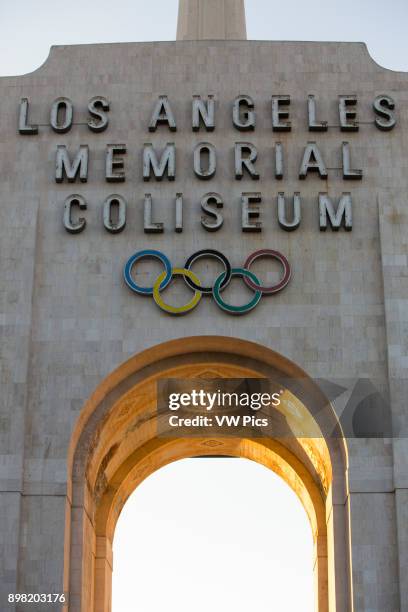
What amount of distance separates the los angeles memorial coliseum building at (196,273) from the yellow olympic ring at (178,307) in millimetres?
49

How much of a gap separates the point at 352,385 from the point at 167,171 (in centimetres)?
807

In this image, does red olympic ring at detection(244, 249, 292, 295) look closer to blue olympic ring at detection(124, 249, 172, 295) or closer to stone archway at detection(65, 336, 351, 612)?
stone archway at detection(65, 336, 351, 612)

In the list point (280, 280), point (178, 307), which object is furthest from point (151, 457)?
point (280, 280)

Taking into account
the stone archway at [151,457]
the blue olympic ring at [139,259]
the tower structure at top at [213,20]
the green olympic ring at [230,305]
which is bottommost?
the stone archway at [151,457]

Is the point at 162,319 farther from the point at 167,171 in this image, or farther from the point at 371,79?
the point at 371,79

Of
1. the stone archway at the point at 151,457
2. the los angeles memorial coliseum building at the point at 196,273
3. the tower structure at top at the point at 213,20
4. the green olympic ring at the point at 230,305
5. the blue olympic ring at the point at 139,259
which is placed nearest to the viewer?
the los angeles memorial coliseum building at the point at 196,273

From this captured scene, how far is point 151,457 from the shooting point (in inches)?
1524

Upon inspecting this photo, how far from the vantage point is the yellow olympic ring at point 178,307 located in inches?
1259

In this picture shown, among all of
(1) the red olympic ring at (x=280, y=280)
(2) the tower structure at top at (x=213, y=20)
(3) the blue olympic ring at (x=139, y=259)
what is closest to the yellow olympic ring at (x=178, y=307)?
(3) the blue olympic ring at (x=139, y=259)

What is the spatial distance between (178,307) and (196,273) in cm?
112

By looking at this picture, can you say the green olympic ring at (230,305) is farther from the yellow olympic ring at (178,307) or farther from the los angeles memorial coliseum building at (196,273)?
the yellow olympic ring at (178,307)

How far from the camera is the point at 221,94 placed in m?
34.7

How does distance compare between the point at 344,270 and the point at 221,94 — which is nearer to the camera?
the point at 344,270

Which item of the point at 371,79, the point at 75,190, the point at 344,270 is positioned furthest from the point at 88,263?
the point at 371,79
